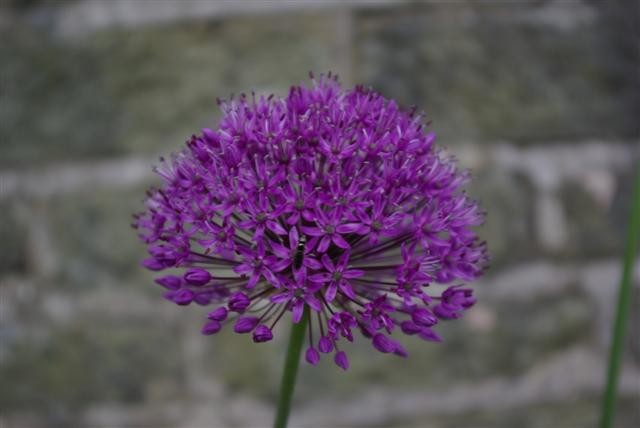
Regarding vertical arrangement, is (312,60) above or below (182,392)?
above

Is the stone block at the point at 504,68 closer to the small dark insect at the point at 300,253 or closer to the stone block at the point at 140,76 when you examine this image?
the stone block at the point at 140,76

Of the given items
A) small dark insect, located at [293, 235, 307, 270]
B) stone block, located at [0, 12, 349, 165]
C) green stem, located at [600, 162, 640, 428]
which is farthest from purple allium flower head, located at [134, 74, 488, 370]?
stone block, located at [0, 12, 349, 165]

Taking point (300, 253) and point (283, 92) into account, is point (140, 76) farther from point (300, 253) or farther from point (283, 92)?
point (300, 253)

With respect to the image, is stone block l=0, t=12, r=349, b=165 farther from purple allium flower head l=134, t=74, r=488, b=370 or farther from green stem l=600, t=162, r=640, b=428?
green stem l=600, t=162, r=640, b=428

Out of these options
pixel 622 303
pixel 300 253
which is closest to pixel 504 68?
pixel 622 303

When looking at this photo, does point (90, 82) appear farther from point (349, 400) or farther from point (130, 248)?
point (349, 400)

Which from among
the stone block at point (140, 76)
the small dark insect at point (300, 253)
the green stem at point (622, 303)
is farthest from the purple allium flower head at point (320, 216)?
the stone block at point (140, 76)

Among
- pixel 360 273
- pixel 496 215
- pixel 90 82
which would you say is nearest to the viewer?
pixel 360 273

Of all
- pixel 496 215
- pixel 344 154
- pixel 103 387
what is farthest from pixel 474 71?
pixel 103 387
